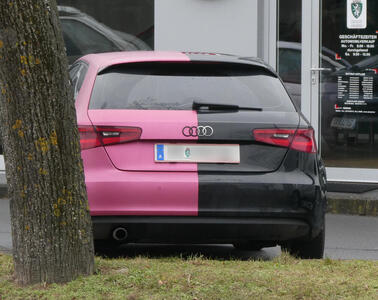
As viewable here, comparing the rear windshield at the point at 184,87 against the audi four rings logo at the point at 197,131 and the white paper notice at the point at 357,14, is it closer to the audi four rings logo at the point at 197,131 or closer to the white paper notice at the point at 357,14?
the audi four rings logo at the point at 197,131

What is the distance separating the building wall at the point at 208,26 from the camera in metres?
11.4

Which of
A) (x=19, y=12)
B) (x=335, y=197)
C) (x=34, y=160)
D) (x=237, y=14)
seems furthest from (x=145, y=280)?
(x=237, y=14)

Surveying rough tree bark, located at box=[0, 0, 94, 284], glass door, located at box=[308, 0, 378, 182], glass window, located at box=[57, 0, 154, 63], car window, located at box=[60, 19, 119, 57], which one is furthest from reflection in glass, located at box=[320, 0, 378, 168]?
rough tree bark, located at box=[0, 0, 94, 284]

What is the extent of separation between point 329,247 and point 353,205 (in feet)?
6.98

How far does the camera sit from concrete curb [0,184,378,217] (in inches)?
388

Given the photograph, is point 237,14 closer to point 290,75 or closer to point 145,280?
point 290,75

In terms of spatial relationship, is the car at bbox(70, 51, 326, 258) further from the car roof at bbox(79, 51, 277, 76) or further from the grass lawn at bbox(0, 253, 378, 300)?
the grass lawn at bbox(0, 253, 378, 300)

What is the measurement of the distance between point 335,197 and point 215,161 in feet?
14.2

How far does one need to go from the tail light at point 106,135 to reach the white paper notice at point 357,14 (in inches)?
241

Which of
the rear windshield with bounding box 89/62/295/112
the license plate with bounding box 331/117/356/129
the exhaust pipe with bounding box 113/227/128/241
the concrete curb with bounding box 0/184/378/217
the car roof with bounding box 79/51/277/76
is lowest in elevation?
the concrete curb with bounding box 0/184/378/217

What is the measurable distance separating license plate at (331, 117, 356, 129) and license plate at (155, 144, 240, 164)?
5767 mm

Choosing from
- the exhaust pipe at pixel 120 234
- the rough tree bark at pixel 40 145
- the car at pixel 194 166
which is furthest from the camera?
the exhaust pipe at pixel 120 234

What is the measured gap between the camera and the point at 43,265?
4.90 meters

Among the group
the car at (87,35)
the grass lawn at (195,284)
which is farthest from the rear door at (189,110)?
the car at (87,35)
